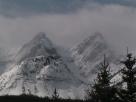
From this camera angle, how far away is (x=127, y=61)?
5056cm

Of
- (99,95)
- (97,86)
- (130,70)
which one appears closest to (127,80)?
(130,70)

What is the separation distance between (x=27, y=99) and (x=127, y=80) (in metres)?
14.2

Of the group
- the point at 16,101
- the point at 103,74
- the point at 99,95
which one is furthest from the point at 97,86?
the point at 16,101

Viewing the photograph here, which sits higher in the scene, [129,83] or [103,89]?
[129,83]

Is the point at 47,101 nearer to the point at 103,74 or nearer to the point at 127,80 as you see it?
the point at 103,74

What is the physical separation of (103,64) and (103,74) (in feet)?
6.47

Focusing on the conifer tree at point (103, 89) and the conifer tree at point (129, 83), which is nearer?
the conifer tree at point (129, 83)

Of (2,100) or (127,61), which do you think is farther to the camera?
(2,100)

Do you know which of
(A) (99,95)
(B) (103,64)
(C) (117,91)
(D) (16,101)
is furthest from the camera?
(B) (103,64)

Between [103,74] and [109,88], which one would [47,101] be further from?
[109,88]

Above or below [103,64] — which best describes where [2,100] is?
below

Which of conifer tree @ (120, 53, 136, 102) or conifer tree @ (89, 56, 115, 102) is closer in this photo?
conifer tree @ (120, 53, 136, 102)

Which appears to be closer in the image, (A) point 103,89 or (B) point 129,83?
(B) point 129,83

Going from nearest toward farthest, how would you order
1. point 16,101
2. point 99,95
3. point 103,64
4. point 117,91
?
1. point 117,91
2. point 99,95
3. point 16,101
4. point 103,64
